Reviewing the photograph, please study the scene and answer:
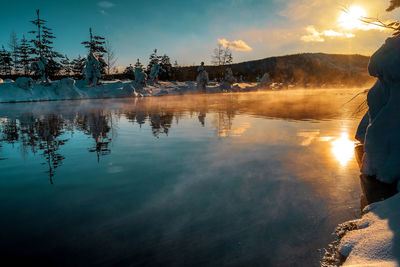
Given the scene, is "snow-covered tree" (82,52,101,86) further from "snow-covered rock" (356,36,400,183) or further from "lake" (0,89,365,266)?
"snow-covered rock" (356,36,400,183)

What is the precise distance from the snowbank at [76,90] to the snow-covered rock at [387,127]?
131 feet

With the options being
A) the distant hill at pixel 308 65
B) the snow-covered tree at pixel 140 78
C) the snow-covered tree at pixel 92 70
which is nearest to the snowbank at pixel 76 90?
the snow-covered tree at pixel 140 78

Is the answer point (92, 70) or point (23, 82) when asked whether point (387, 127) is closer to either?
point (23, 82)

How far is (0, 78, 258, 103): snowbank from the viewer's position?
103 ft

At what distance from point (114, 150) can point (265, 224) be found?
5.29 metres

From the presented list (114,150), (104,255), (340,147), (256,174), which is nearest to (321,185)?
(256,174)

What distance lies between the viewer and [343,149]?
21.2 ft

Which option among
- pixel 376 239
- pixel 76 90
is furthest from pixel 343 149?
pixel 76 90

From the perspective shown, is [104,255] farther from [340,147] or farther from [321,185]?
[340,147]

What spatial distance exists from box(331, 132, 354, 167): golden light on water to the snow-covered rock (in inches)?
33.5

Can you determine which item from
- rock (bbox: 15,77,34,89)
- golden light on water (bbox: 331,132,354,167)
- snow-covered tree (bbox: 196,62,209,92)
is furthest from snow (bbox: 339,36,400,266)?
snow-covered tree (bbox: 196,62,209,92)

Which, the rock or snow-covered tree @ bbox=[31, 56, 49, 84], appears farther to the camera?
snow-covered tree @ bbox=[31, 56, 49, 84]

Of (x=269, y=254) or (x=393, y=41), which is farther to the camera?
(x=393, y=41)

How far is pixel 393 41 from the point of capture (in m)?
4.64
